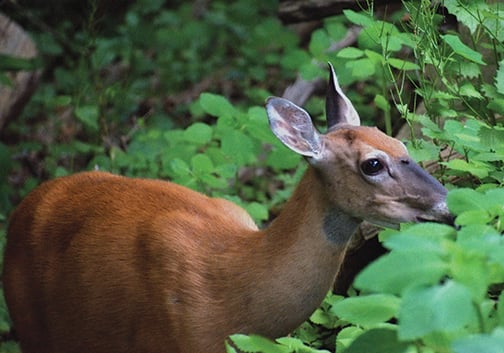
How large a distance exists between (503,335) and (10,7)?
7181 millimetres

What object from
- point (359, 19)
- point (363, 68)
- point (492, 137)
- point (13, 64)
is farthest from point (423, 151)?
point (13, 64)

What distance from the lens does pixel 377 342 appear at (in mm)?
3381

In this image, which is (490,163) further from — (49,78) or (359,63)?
(49,78)

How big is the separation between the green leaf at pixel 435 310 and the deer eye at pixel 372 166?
1697 millimetres

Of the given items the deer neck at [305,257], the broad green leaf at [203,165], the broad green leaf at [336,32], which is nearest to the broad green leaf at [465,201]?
the deer neck at [305,257]

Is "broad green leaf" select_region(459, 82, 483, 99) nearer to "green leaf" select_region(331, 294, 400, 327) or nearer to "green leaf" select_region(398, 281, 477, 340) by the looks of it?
"green leaf" select_region(331, 294, 400, 327)

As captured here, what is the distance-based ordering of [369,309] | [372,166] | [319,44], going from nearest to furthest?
[369,309]
[372,166]
[319,44]

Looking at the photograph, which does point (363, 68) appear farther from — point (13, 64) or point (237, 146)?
point (13, 64)

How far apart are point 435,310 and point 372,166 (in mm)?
1792

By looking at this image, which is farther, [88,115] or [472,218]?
[88,115]

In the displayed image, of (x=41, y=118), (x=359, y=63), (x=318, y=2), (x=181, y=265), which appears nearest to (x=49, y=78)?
(x=41, y=118)

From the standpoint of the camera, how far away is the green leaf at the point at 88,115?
7.93 m

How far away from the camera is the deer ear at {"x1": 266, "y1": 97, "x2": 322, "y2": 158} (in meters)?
4.78

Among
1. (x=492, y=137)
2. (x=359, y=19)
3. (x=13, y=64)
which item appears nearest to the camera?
(x=492, y=137)
